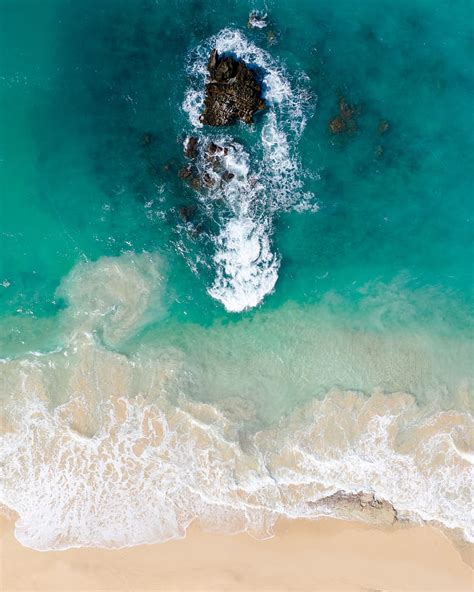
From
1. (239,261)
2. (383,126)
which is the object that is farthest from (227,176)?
(383,126)

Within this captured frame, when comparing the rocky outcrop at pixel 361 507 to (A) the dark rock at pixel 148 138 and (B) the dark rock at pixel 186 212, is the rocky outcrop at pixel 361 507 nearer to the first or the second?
(B) the dark rock at pixel 186 212

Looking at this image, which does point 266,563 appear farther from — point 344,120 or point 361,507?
point 344,120

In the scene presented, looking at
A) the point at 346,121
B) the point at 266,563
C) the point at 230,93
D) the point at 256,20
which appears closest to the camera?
the point at 266,563

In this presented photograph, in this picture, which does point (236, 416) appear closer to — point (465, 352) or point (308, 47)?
point (465, 352)

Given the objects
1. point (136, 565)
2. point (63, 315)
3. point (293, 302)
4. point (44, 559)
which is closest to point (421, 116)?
point (293, 302)

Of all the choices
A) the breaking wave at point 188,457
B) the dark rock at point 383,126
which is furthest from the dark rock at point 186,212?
the dark rock at point 383,126
